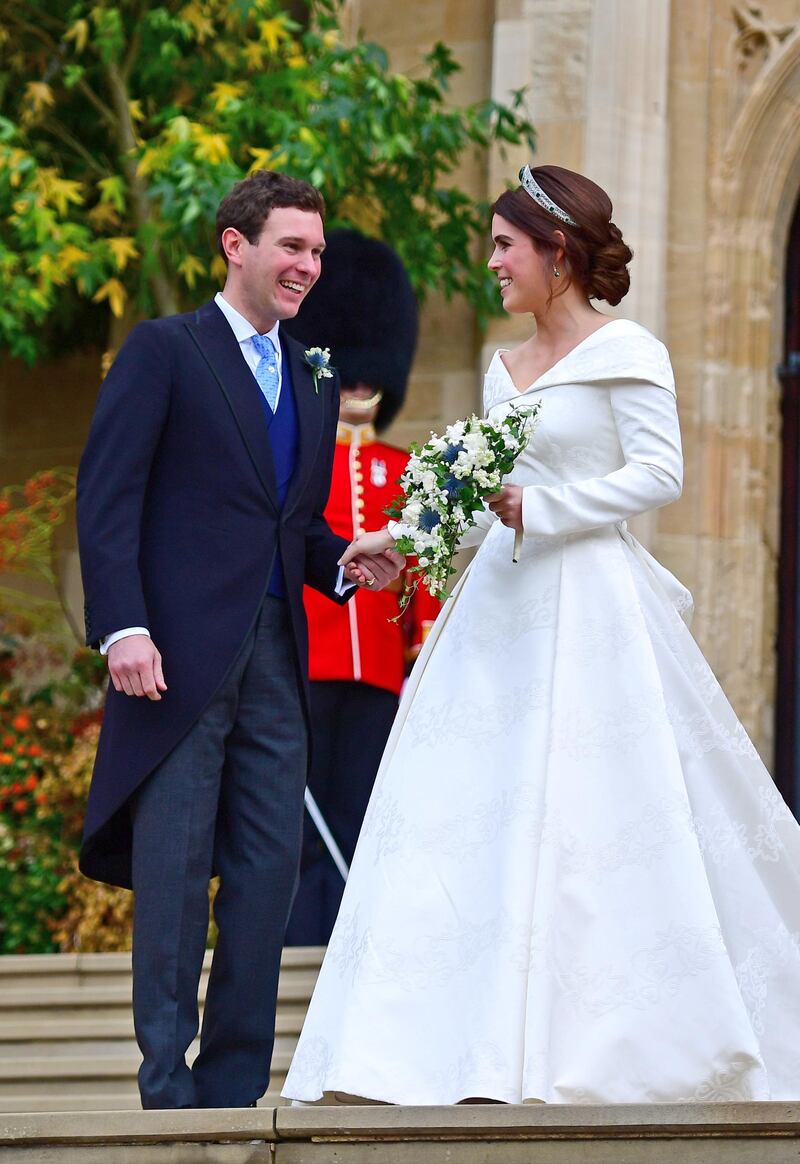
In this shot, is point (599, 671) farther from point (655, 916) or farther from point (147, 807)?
point (147, 807)

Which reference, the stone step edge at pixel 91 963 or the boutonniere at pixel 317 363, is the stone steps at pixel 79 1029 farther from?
the boutonniere at pixel 317 363

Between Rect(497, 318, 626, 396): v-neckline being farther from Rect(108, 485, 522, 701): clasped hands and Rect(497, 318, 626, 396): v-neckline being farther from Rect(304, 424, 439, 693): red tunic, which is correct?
Rect(304, 424, 439, 693): red tunic

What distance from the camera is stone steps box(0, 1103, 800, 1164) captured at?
3.06 meters

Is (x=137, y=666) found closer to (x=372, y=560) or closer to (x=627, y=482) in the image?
(x=372, y=560)

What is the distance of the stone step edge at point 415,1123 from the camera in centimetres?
307

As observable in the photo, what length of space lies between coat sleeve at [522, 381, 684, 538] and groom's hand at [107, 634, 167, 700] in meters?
0.74

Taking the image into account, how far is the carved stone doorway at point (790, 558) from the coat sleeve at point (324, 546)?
12.5 ft

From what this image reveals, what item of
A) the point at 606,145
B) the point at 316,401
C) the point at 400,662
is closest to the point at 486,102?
the point at 606,145

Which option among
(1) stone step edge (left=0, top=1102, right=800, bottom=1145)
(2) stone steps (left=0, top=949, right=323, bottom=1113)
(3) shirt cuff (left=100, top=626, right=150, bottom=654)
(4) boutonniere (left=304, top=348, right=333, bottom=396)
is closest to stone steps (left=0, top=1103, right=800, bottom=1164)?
(1) stone step edge (left=0, top=1102, right=800, bottom=1145)

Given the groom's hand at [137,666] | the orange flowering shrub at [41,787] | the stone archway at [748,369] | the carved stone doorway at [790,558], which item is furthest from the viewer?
the carved stone doorway at [790,558]

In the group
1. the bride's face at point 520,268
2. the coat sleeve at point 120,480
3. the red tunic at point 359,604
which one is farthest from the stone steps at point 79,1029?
the bride's face at point 520,268

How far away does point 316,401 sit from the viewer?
412 centimetres

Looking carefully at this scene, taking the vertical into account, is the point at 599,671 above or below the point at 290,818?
above

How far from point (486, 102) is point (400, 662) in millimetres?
2263
